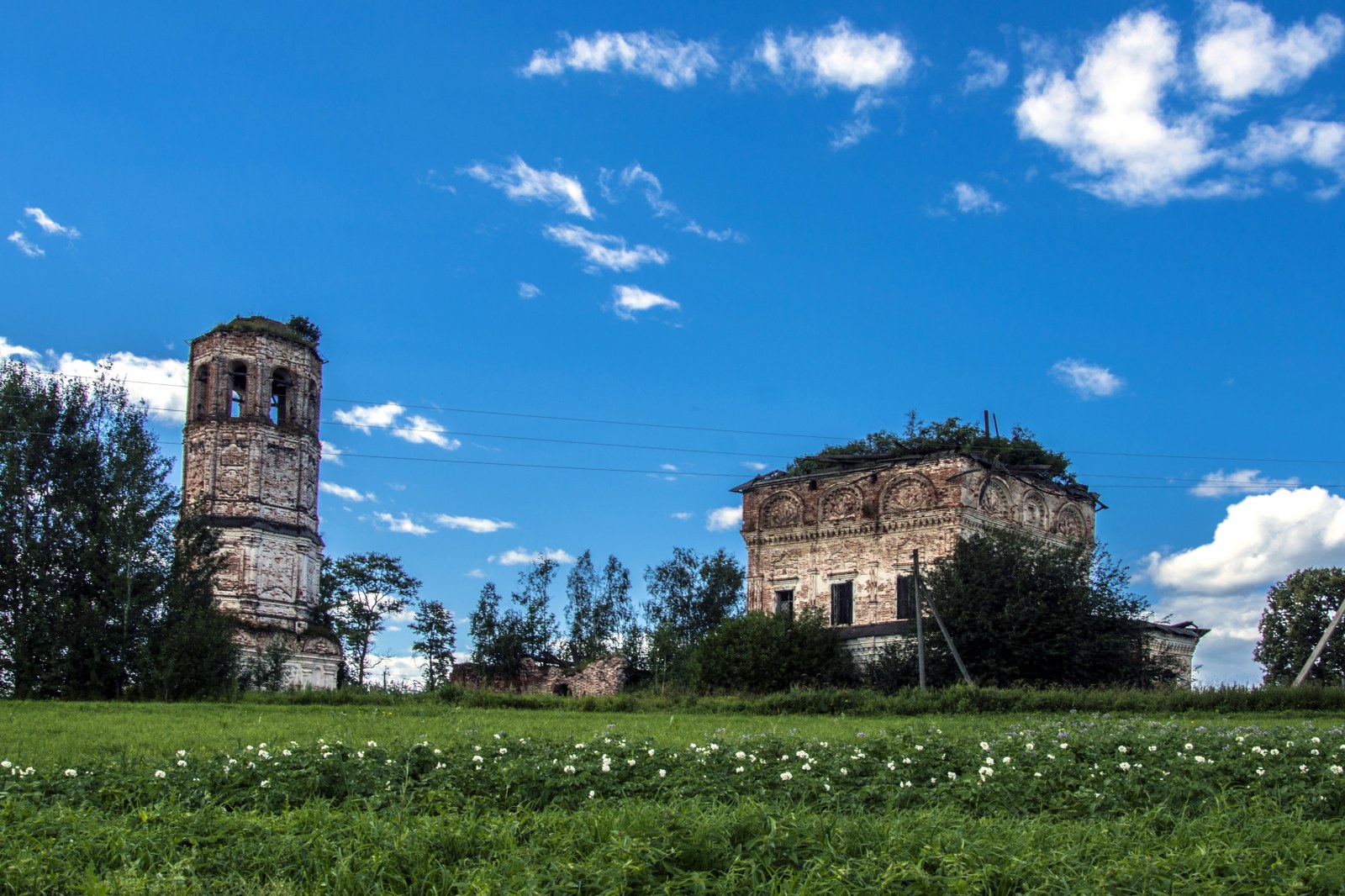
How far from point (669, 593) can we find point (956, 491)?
25.9 meters

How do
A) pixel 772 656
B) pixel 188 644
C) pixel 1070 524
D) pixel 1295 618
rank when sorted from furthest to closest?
1. pixel 1295 618
2. pixel 1070 524
3. pixel 772 656
4. pixel 188 644

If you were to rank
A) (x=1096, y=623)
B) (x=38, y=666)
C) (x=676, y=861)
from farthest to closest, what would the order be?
1. (x=1096, y=623)
2. (x=38, y=666)
3. (x=676, y=861)

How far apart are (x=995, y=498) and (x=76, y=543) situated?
28643 millimetres

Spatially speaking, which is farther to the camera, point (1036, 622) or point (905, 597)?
point (905, 597)

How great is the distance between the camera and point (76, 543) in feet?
107

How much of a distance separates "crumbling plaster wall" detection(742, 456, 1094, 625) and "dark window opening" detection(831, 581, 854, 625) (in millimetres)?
189

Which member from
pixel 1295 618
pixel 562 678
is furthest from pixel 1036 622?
pixel 1295 618

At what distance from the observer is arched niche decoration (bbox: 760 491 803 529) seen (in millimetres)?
42438

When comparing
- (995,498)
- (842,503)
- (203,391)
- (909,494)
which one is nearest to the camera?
(909,494)

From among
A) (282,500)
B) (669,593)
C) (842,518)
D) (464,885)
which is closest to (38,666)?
(282,500)

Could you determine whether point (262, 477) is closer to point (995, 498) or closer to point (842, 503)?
point (842, 503)

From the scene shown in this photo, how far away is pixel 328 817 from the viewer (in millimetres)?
7832

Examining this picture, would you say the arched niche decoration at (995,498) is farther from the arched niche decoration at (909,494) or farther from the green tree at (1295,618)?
the green tree at (1295,618)

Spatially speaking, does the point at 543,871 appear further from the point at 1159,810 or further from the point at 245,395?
the point at 245,395
